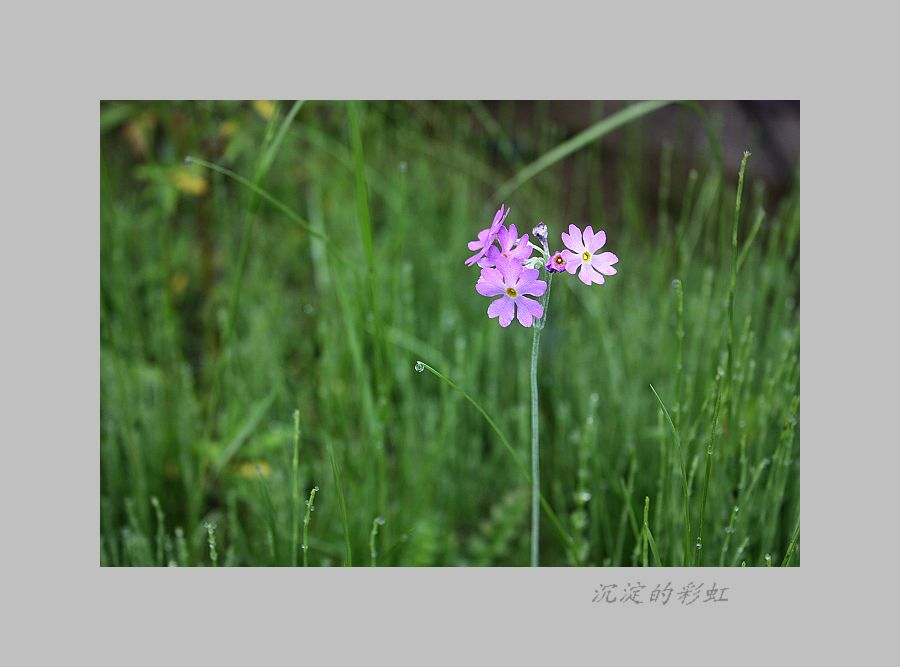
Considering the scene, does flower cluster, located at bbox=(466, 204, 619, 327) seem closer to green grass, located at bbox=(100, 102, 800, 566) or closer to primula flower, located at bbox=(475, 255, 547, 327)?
primula flower, located at bbox=(475, 255, 547, 327)

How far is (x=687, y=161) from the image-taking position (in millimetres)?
2768

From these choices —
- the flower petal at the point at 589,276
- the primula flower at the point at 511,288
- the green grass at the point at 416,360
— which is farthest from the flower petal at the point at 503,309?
the green grass at the point at 416,360

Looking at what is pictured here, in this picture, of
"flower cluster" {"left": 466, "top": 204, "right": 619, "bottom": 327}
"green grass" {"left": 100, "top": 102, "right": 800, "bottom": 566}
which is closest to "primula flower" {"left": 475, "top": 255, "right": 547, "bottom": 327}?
"flower cluster" {"left": 466, "top": 204, "right": 619, "bottom": 327}

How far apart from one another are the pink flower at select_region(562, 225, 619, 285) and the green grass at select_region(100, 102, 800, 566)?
0.84ft

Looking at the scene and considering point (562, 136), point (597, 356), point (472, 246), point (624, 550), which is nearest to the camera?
point (472, 246)

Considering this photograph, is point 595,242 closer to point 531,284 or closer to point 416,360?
point 531,284

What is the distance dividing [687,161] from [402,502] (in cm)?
172

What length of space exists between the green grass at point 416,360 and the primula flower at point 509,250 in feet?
1.11

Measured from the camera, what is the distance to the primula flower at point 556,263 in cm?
106

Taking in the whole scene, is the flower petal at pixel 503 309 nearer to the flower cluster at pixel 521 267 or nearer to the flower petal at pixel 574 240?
the flower cluster at pixel 521 267

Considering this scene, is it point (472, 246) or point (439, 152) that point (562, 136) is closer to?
point (439, 152)

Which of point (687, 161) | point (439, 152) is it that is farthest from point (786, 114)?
point (439, 152)

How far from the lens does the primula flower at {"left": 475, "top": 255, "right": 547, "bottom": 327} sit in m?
1.04

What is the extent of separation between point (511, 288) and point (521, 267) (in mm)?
33
